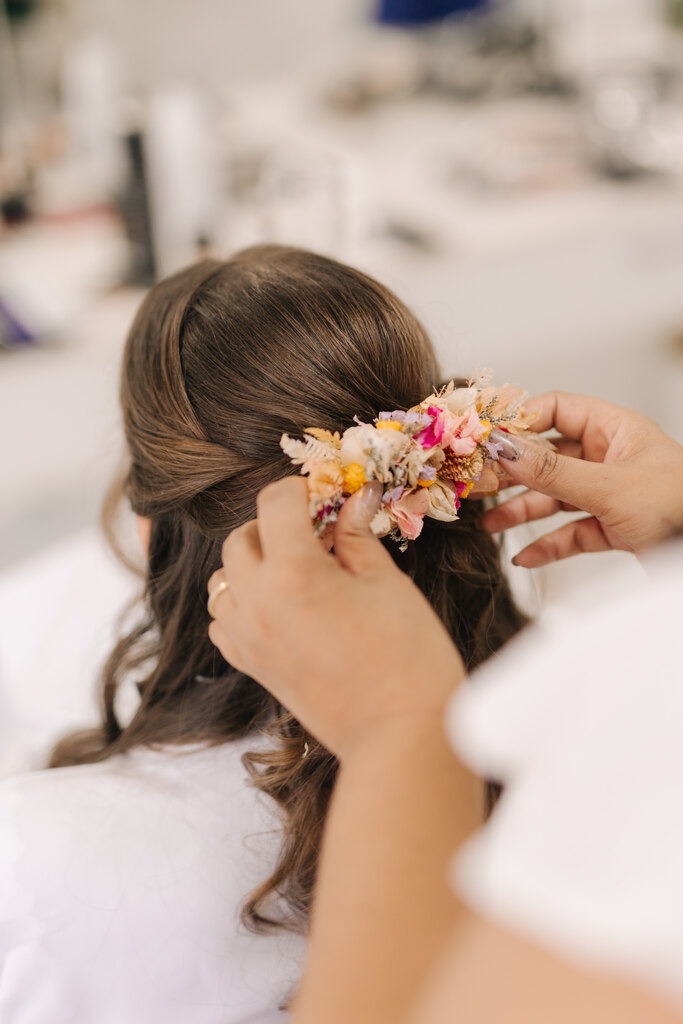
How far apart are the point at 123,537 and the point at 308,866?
59cm

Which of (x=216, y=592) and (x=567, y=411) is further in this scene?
(x=567, y=411)

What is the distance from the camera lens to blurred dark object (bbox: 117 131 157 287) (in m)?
1.45

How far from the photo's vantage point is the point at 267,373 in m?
0.63

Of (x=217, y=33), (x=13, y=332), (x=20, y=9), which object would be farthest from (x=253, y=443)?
(x=217, y=33)

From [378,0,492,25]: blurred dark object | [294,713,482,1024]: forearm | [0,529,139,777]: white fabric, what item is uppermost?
[378,0,492,25]: blurred dark object

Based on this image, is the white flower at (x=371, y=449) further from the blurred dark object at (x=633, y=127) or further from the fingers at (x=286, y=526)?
the blurred dark object at (x=633, y=127)

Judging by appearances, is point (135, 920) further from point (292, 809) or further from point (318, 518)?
point (318, 518)

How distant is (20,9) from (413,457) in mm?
2456

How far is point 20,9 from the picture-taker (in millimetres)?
2359

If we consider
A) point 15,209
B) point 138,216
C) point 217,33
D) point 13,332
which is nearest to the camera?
point 13,332

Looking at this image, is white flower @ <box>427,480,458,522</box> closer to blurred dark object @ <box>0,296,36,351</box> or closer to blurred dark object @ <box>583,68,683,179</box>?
blurred dark object @ <box>0,296,36,351</box>

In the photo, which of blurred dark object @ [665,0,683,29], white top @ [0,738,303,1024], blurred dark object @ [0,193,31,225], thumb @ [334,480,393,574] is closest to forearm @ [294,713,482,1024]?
thumb @ [334,480,393,574]

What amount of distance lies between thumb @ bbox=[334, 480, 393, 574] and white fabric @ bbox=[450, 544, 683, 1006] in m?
0.19

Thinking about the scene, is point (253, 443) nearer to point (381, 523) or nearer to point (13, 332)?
point (381, 523)
